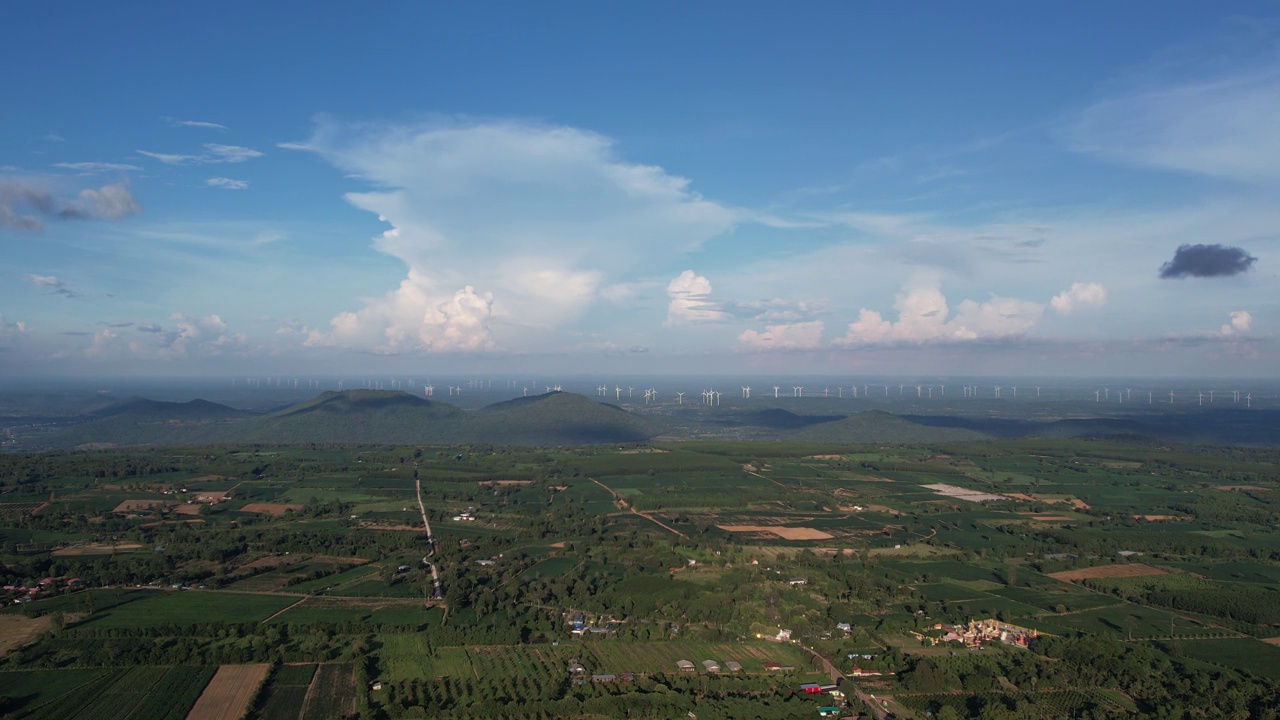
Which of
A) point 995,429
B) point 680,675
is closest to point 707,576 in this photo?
point 680,675

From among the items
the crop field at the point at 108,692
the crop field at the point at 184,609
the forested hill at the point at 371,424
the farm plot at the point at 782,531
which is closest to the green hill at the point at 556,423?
the forested hill at the point at 371,424

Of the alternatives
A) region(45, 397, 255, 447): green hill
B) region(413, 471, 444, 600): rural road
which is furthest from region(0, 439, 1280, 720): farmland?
region(45, 397, 255, 447): green hill

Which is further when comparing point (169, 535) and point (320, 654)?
point (169, 535)

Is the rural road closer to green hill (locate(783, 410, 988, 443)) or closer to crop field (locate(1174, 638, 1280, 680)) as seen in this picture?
crop field (locate(1174, 638, 1280, 680))

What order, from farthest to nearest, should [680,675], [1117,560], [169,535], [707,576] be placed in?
[169,535], [1117,560], [707,576], [680,675]

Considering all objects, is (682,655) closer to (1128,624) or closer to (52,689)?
(1128,624)

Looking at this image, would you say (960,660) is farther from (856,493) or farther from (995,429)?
(995,429)
